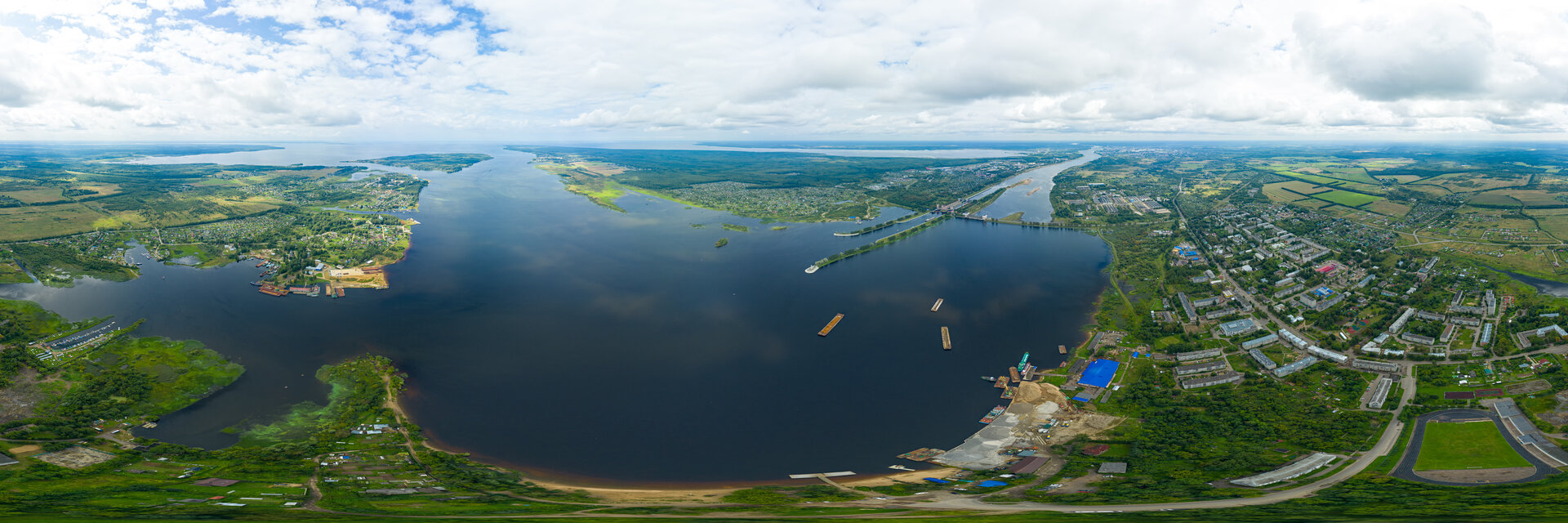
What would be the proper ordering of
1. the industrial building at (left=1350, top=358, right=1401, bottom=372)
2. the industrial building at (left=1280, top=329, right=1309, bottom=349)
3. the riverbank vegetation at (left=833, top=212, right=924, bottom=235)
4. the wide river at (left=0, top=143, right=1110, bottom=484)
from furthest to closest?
the riverbank vegetation at (left=833, top=212, right=924, bottom=235) < the industrial building at (left=1280, top=329, right=1309, bottom=349) < the industrial building at (left=1350, top=358, right=1401, bottom=372) < the wide river at (left=0, top=143, right=1110, bottom=484)

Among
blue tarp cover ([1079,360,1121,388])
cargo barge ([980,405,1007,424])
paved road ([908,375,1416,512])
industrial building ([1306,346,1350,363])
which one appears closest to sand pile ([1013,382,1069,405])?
cargo barge ([980,405,1007,424])

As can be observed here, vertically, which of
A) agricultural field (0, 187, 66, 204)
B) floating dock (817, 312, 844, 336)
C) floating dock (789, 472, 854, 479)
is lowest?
floating dock (789, 472, 854, 479)

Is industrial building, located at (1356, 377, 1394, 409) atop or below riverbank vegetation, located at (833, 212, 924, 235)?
below

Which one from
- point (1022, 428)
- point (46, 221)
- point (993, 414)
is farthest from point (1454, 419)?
point (46, 221)

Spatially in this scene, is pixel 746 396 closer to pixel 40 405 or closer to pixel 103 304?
pixel 40 405

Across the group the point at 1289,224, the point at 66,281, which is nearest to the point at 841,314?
the point at 66,281

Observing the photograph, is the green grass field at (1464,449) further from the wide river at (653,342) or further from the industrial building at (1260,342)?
the wide river at (653,342)

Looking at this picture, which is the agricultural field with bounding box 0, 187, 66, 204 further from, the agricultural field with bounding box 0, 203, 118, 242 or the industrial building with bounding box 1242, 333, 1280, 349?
the industrial building with bounding box 1242, 333, 1280, 349
